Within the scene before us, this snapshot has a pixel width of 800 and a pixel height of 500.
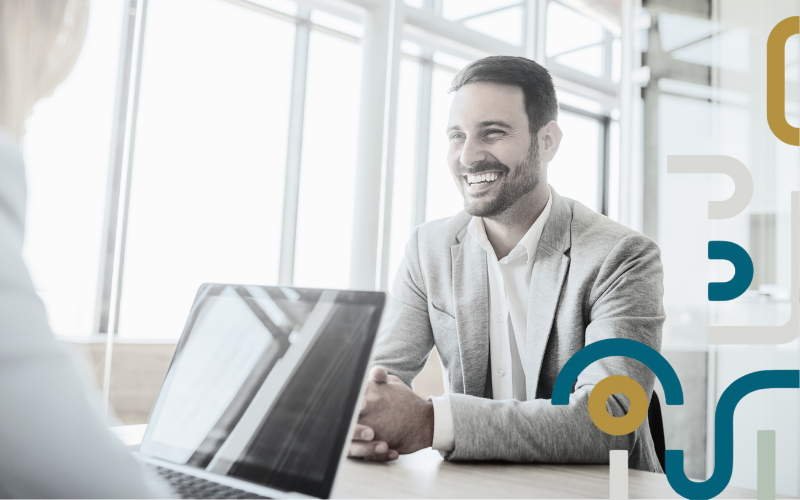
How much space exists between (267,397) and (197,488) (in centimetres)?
11

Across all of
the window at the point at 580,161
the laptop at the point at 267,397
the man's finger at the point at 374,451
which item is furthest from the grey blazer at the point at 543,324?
the window at the point at 580,161

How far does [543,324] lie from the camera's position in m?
1.39

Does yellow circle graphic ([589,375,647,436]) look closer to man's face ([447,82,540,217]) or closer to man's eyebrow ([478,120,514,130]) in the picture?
man's face ([447,82,540,217])

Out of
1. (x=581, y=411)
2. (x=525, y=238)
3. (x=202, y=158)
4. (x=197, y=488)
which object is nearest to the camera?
(x=197, y=488)

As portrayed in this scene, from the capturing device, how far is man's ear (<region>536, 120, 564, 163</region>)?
5.83ft

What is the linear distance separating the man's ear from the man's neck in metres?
0.13

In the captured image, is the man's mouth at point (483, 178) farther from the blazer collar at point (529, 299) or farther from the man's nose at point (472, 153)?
the blazer collar at point (529, 299)

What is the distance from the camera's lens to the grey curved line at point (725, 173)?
9.25 feet

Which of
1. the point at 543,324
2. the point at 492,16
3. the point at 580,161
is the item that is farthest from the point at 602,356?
the point at 580,161

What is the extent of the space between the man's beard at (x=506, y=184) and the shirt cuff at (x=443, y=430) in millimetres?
806

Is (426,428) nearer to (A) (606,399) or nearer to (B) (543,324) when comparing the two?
(A) (606,399)

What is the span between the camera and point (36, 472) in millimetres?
367

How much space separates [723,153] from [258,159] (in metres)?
2.76

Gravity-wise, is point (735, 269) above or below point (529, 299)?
above
